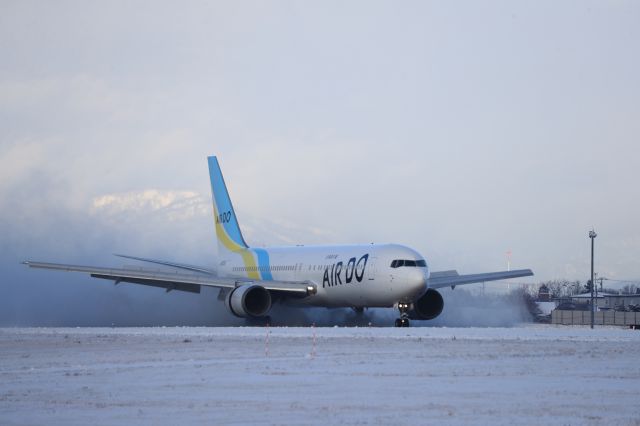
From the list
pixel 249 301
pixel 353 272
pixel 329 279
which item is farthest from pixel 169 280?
pixel 353 272

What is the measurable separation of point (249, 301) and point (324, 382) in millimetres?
27713

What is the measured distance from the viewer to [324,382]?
16.3 m

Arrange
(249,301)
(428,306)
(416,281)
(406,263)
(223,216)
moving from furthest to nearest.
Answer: (223,216)
(428,306)
(249,301)
(406,263)
(416,281)

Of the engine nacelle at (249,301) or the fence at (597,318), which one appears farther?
the fence at (597,318)

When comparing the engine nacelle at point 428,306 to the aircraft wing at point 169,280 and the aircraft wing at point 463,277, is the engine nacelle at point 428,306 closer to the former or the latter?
the aircraft wing at point 463,277

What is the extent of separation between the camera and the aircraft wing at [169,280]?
143 ft

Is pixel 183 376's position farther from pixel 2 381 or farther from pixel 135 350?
pixel 135 350

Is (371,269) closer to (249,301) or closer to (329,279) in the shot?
(329,279)

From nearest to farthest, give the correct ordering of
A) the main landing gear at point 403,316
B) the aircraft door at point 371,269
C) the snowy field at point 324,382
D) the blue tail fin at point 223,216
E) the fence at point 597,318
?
1. the snowy field at point 324,382
2. the main landing gear at point 403,316
3. the aircraft door at point 371,269
4. the blue tail fin at point 223,216
5. the fence at point 597,318

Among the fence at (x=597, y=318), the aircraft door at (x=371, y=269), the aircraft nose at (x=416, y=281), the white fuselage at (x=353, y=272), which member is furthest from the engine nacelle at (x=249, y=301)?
the fence at (x=597, y=318)

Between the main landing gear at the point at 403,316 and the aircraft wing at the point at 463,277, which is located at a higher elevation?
the aircraft wing at the point at 463,277

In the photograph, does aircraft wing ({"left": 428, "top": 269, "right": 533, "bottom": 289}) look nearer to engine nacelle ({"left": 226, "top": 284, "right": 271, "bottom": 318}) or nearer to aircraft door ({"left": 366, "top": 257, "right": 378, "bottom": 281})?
aircraft door ({"left": 366, "top": 257, "right": 378, "bottom": 281})

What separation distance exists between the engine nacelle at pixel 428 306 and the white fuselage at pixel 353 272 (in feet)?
7.86

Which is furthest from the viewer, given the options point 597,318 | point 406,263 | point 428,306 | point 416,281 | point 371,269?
point 597,318
